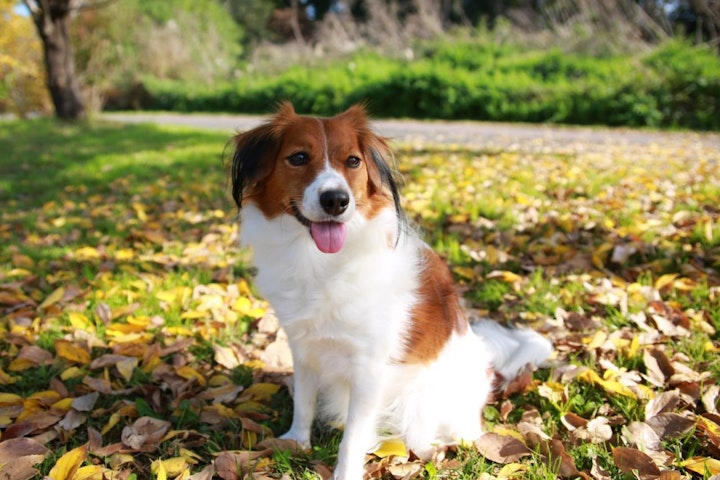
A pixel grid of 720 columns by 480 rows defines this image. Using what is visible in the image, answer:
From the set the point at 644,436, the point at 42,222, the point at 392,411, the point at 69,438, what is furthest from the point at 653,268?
the point at 42,222

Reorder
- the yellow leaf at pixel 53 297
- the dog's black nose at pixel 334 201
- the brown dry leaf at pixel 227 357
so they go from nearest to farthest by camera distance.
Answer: the dog's black nose at pixel 334 201 → the brown dry leaf at pixel 227 357 → the yellow leaf at pixel 53 297

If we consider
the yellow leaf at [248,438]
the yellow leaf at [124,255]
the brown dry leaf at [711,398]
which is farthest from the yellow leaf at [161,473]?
the yellow leaf at [124,255]

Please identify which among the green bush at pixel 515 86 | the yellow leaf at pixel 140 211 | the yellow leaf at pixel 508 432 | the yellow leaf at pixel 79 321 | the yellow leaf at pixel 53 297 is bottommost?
the yellow leaf at pixel 508 432

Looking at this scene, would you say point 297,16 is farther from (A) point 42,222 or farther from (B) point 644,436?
(B) point 644,436

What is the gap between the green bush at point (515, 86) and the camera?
39.0 ft

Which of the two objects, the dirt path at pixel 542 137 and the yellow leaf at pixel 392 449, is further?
the dirt path at pixel 542 137

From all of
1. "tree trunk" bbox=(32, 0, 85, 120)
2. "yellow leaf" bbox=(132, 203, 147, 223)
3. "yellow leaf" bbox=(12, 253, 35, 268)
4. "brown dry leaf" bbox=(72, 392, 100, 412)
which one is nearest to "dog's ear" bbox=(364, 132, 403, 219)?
"brown dry leaf" bbox=(72, 392, 100, 412)

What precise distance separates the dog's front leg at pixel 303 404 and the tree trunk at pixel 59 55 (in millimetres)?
12378

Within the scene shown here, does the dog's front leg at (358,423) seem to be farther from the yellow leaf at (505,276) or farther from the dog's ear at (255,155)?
the yellow leaf at (505,276)

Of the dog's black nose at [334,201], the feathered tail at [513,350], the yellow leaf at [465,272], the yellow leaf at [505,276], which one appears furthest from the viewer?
the yellow leaf at [465,272]

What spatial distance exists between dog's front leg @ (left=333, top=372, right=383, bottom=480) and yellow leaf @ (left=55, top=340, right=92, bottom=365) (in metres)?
1.62

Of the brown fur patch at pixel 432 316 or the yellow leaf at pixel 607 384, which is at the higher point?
the brown fur patch at pixel 432 316

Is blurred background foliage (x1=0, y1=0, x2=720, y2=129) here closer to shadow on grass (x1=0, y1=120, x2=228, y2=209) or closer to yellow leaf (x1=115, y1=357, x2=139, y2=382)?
shadow on grass (x1=0, y1=120, x2=228, y2=209)

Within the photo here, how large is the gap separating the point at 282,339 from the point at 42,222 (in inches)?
137
